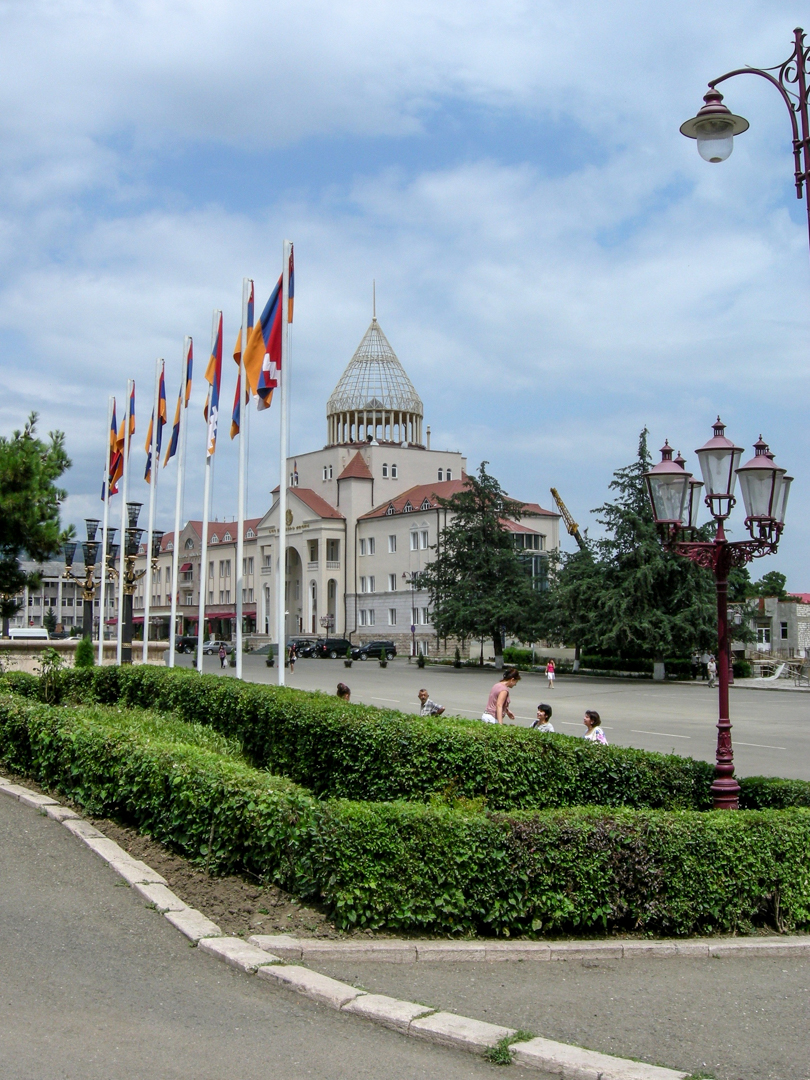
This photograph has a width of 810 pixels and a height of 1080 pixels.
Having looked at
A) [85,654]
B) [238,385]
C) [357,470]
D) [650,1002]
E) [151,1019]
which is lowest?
[650,1002]

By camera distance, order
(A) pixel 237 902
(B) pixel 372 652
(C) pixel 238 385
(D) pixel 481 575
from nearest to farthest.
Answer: (A) pixel 237 902, (C) pixel 238 385, (D) pixel 481 575, (B) pixel 372 652

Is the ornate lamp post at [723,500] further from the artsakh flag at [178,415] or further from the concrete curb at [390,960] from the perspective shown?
the artsakh flag at [178,415]

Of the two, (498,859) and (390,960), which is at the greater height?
(498,859)

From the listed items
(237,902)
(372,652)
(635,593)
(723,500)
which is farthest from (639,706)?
(372,652)

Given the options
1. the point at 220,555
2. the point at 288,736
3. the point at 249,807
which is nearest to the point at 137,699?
the point at 288,736

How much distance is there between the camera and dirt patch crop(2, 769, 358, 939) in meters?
6.69

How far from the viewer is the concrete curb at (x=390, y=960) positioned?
190 inches

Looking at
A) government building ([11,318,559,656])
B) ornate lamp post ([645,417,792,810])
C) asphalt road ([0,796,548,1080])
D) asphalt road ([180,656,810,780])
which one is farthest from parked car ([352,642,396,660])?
asphalt road ([0,796,548,1080])

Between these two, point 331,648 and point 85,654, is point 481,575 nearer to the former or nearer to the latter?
point 331,648

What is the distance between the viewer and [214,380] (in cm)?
2403

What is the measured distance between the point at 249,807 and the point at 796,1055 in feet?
12.9

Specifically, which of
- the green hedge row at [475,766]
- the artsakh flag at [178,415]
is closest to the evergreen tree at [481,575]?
the artsakh flag at [178,415]

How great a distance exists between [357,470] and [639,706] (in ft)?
195

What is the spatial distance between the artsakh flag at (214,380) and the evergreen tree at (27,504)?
4.16 metres
